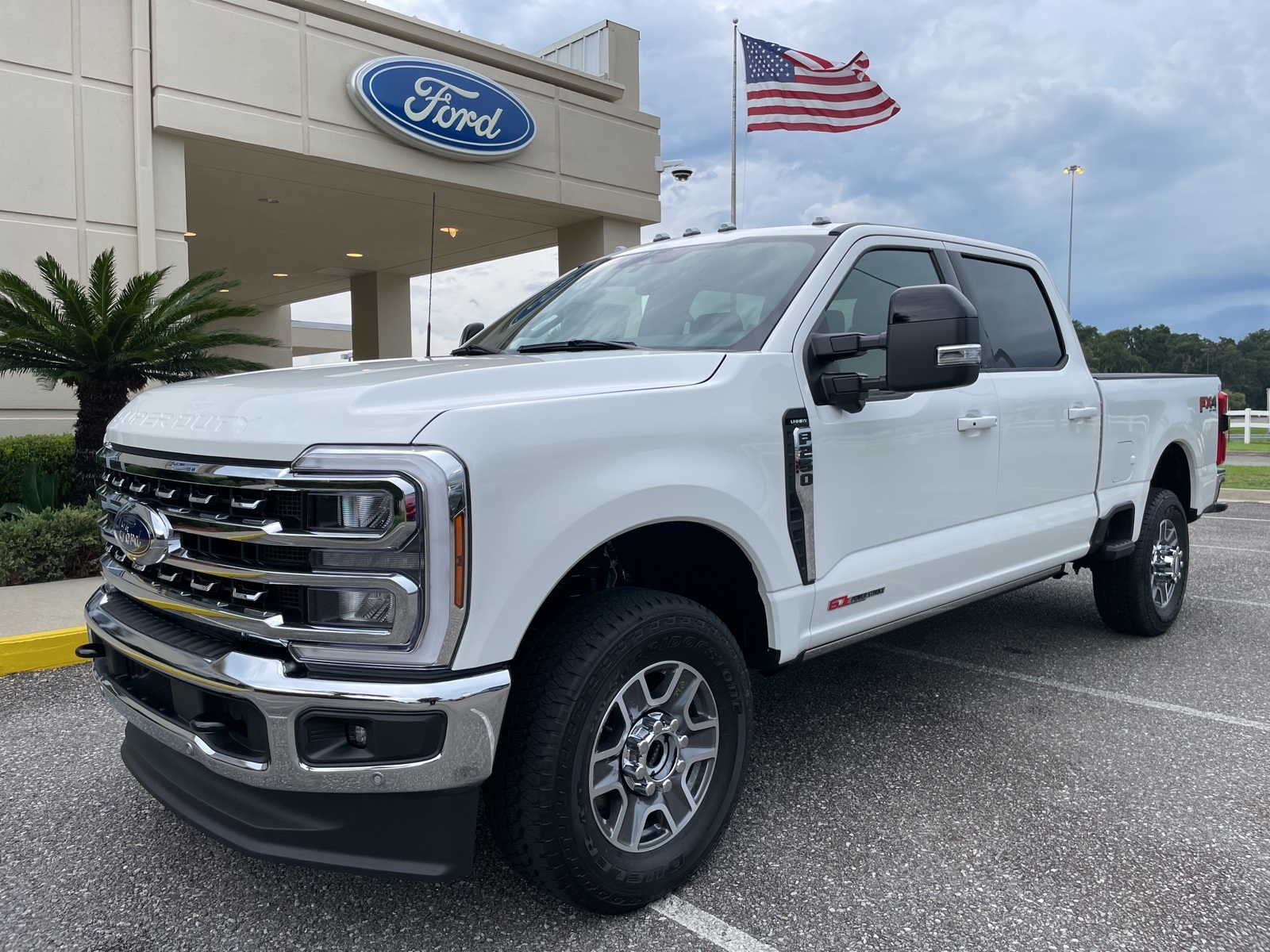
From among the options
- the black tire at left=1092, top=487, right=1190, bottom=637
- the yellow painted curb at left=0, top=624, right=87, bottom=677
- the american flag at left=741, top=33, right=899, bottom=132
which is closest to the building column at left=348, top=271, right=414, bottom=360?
the american flag at left=741, top=33, right=899, bottom=132

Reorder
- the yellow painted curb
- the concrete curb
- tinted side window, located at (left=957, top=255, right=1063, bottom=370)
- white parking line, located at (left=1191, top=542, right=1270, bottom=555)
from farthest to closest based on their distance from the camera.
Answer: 1. the concrete curb
2. white parking line, located at (left=1191, top=542, right=1270, bottom=555)
3. the yellow painted curb
4. tinted side window, located at (left=957, top=255, right=1063, bottom=370)

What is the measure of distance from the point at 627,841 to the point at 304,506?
49.7 inches

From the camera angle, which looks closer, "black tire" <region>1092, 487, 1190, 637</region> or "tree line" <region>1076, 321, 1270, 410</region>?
"black tire" <region>1092, 487, 1190, 637</region>

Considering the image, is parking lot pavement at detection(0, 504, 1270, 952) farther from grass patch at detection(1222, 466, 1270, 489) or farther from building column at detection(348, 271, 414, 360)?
building column at detection(348, 271, 414, 360)

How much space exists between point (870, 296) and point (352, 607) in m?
2.33

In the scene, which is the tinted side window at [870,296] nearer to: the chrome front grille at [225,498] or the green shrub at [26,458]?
the chrome front grille at [225,498]

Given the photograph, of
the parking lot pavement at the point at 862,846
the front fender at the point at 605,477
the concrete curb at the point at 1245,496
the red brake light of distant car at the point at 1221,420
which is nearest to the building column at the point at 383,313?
the concrete curb at the point at 1245,496

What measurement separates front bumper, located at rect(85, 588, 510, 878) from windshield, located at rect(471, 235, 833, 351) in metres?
1.55

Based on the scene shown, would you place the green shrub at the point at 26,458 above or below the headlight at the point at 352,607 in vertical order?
above

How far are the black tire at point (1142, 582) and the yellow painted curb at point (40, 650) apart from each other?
18.1 feet

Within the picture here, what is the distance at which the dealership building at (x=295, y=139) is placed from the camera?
30.4 ft

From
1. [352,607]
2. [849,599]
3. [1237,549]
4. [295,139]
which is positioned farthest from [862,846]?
[295,139]

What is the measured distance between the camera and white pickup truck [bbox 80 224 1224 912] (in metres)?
2.10

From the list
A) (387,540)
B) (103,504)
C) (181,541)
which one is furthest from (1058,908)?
(103,504)
